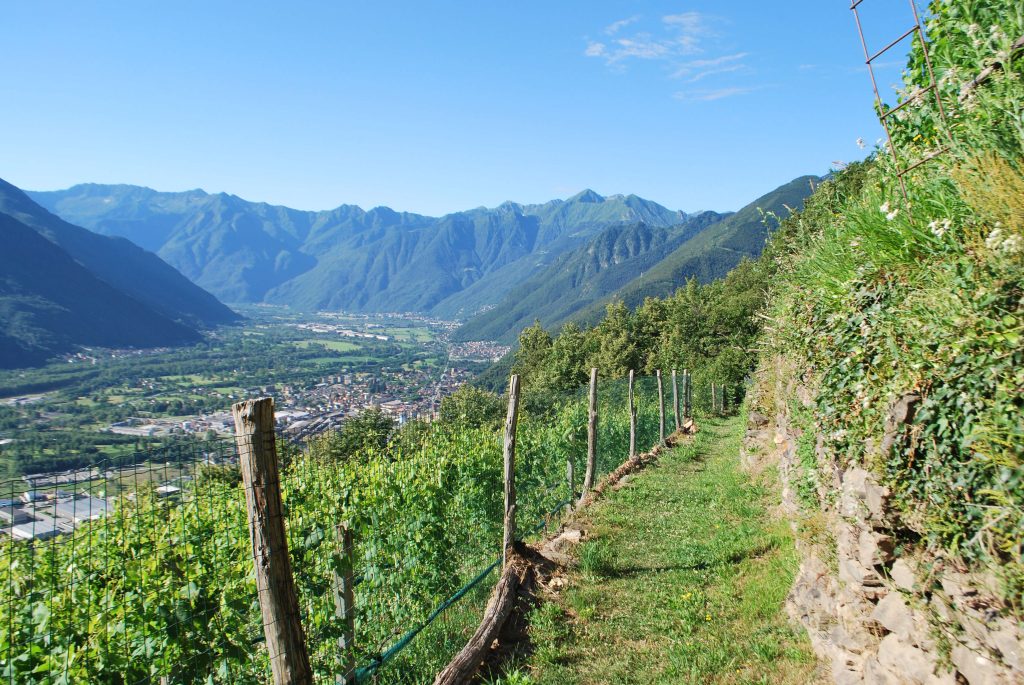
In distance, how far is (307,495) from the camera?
17.6 ft

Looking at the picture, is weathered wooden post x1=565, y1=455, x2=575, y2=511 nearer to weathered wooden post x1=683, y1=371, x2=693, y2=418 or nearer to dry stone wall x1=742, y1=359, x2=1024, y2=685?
dry stone wall x1=742, y1=359, x2=1024, y2=685

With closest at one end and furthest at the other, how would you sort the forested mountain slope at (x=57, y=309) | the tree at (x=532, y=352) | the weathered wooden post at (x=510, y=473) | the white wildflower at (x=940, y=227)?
the white wildflower at (x=940, y=227) → the weathered wooden post at (x=510, y=473) → the tree at (x=532, y=352) → the forested mountain slope at (x=57, y=309)

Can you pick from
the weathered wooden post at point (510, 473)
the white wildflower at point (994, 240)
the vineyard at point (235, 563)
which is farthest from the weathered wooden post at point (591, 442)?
the white wildflower at point (994, 240)

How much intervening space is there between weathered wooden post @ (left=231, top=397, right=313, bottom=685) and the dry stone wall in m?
3.17

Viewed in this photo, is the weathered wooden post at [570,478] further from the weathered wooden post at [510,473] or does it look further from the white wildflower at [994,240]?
the white wildflower at [994,240]

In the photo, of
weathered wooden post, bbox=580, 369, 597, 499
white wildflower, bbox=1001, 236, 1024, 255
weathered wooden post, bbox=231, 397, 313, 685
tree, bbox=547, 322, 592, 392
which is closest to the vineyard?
weathered wooden post, bbox=231, 397, 313, 685

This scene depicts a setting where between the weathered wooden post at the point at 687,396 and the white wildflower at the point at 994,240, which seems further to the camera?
the weathered wooden post at the point at 687,396

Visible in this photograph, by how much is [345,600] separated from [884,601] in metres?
3.51

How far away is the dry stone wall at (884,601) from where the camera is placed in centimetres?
248

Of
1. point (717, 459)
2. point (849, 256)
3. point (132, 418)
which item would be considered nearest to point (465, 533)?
point (849, 256)

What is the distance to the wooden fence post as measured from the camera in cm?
393

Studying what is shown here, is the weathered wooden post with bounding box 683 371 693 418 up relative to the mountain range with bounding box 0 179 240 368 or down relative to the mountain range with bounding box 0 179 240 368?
down

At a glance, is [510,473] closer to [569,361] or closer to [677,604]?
[677,604]

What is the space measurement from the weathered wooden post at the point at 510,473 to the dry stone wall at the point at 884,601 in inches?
118
